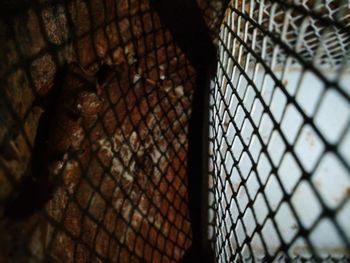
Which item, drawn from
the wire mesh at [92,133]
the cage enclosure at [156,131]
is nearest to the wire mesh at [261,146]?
the cage enclosure at [156,131]

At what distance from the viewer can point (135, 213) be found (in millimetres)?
1211

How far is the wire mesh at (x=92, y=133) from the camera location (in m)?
0.69

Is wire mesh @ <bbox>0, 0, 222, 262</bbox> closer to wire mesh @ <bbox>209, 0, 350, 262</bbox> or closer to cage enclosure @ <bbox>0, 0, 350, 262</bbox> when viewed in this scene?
cage enclosure @ <bbox>0, 0, 350, 262</bbox>

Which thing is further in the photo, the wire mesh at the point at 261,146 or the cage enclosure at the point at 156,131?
the wire mesh at the point at 261,146

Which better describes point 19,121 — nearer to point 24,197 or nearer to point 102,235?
point 24,197

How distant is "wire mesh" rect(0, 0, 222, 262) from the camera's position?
69cm

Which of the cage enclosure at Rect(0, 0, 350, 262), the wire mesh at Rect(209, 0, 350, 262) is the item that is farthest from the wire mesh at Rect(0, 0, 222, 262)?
the wire mesh at Rect(209, 0, 350, 262)

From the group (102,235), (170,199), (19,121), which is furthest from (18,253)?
(170,199)

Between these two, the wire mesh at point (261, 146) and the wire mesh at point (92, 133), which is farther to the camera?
the wire mesh at point (261, 146)

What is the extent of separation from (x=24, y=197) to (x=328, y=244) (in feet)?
5.42

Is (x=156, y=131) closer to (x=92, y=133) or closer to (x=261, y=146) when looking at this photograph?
(x=92, y=133)

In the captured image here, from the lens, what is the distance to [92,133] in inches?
40.6

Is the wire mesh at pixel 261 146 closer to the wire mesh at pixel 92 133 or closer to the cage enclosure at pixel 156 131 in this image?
the cage enclosure at pixel 156 131

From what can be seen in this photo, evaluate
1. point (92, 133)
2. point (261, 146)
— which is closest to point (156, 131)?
point (92, 133)
